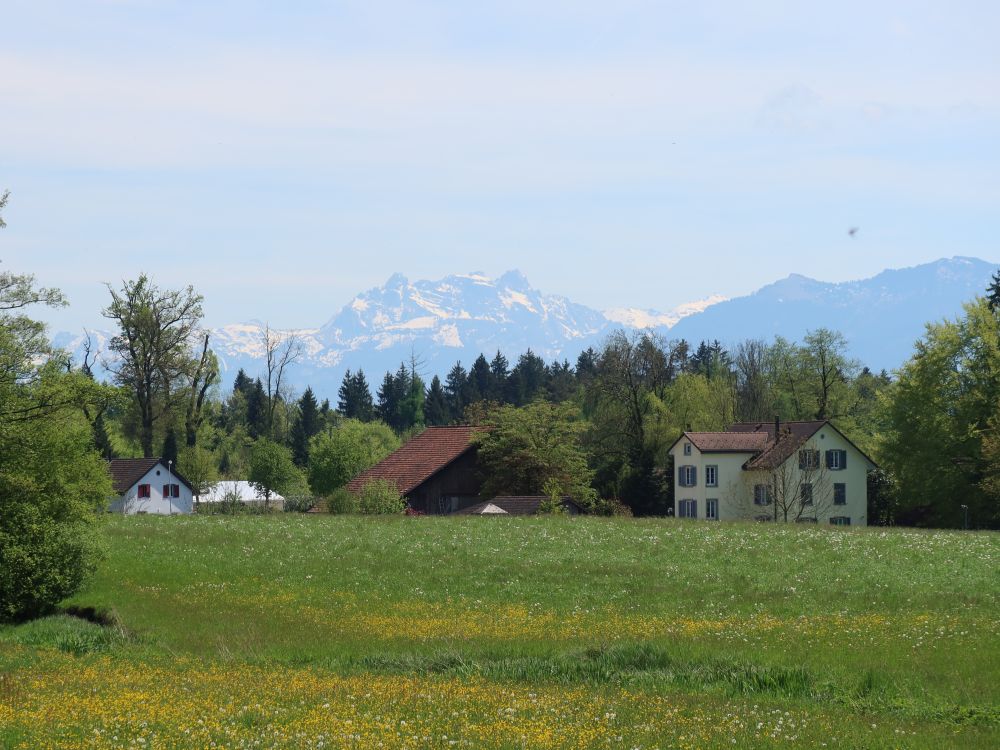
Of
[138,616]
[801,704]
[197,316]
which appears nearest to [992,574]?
[801,704]

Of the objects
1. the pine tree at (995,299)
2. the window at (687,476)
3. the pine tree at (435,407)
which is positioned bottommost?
the window at (687,476)

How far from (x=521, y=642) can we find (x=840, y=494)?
232ft

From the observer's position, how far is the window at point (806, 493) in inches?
3301

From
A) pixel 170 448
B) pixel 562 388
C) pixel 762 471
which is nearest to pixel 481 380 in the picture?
pixel 562 388

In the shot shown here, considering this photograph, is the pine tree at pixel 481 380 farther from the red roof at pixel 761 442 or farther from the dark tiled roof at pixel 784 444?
the dark tiled roof at pixel 784 444

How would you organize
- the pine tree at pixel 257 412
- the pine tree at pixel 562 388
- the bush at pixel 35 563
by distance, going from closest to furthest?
the bush at pixel 35 563 < the pine tree at pixel 257 412 < the pine tree at pixel 562 388

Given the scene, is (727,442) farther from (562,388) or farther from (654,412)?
(562,388)

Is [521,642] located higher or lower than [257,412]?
lower

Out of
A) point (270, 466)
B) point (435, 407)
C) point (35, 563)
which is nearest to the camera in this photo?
point (35, 563)

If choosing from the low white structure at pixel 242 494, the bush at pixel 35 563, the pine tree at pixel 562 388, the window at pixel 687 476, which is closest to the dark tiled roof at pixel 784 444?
the window at pixel 687 476

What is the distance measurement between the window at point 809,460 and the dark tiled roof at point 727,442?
A: 3765 mm

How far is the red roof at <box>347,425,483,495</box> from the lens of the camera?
76.4 m

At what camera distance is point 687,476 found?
303 ft

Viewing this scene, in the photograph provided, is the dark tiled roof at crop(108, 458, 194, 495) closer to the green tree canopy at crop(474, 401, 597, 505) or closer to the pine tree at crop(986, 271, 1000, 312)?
the green tree canopy at crop(474, 401, 597, 505)
